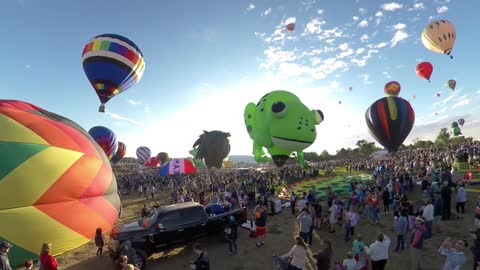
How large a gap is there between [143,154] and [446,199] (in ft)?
182

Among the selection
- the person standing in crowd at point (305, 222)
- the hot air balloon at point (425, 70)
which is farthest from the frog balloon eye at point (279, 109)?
the hot air balloon at point (425, 70)

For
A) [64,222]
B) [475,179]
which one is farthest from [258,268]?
[475,179]

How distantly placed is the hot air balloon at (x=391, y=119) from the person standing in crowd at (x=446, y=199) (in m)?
11.2

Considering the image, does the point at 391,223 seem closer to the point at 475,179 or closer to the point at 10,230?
the point at 475,179

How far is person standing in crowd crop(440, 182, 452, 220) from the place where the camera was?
11202 millimetres

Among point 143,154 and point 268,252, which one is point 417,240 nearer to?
point 268,252

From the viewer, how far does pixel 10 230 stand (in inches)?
338

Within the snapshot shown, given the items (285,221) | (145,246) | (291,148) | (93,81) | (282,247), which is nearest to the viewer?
(145,246)

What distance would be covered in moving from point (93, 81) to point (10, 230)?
1603cm

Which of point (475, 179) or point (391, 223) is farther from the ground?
point (475, 179)

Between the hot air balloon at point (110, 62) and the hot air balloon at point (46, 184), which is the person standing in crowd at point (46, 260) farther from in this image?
the hot air balloon at point (110, 62)

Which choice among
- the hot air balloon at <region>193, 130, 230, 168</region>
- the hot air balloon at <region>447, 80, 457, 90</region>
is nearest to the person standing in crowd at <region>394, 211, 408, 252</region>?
the hot air balloon at <region>193, 130, 230, 168</region>

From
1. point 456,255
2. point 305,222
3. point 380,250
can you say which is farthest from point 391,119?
point 456,255

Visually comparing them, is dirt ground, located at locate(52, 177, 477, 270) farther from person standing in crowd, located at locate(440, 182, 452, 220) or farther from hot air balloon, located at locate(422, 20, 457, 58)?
hot air balloon, located at locate(422, 20, 457, 58)
